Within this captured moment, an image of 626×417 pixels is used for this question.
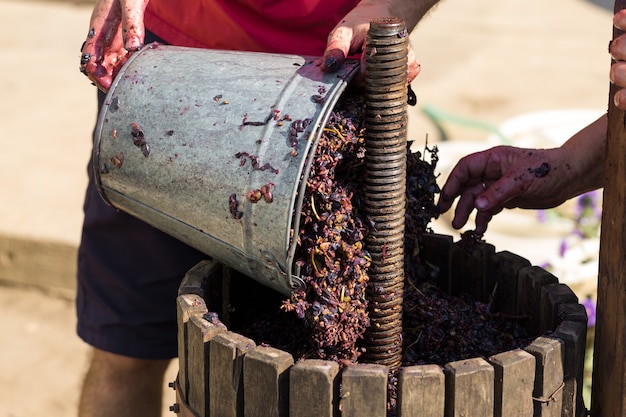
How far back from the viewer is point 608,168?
71.9 inches

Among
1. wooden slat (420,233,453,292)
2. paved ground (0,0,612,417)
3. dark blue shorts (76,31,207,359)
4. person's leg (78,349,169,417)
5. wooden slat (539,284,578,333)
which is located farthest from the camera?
paved ground (0,0,612,417)

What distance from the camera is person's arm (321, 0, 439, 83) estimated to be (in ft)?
6.08

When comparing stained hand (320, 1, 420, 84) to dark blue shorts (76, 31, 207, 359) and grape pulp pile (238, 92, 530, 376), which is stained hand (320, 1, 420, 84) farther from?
dark blue shorts (76, 31, 207, 359)

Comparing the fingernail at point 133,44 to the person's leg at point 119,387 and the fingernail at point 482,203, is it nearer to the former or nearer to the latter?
the fingernail at point 482,203

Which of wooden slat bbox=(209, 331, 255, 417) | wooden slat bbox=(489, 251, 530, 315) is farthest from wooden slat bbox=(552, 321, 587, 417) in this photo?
wooden slat bbox=(209, 331, 255, 417)

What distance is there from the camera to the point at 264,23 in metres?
2.42

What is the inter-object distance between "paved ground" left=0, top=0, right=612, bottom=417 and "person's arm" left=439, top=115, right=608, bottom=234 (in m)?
1.39

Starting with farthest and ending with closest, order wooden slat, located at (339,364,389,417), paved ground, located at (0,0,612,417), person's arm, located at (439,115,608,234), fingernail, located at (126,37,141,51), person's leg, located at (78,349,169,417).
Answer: paved ground, located at (0,0,612,417), person's leg, located at (78,349,169,417), person's arm, located at (439,115,608,234), fingernail, located at (126,37,141,51), wooden slat, located at (339,364,389,417)

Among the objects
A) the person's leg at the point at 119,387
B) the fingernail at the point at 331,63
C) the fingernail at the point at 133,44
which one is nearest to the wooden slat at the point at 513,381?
the fingernail at the point at 331,63

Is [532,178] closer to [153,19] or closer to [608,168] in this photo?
[608,168]

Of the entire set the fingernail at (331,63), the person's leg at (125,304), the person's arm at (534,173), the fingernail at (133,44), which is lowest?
the person's leg at (125,304)

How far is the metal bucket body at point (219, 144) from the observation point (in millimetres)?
1724

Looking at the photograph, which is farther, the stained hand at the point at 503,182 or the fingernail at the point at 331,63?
the stained hand at the point at 503,182

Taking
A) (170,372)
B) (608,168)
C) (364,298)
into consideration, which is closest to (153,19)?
(364,298)
